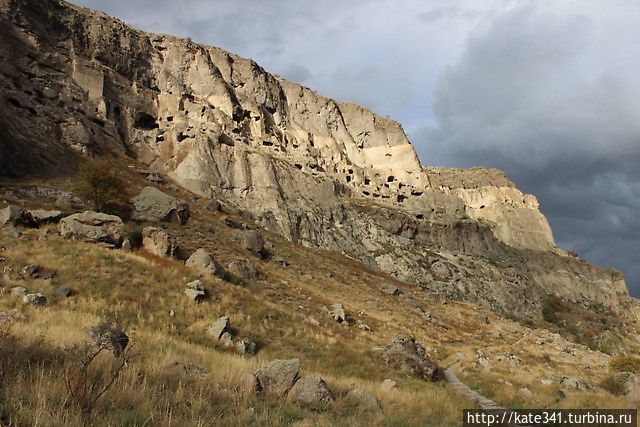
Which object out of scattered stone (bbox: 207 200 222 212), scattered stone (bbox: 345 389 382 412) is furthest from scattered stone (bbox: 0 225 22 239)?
scattered stone (bbox: 207 200 222 212)

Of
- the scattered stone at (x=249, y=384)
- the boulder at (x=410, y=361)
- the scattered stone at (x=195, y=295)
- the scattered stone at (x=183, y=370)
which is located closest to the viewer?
the scattered stone at (x=183, y=370)

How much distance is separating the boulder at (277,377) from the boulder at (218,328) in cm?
594

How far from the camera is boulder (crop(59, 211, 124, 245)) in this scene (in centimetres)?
2098

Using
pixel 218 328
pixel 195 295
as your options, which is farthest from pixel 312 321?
pixel 218 328

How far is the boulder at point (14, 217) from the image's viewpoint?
2042cm

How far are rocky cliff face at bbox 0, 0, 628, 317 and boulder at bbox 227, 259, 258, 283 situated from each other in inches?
744

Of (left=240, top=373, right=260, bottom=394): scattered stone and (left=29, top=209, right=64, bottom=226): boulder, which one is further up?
(left=29, top=209, right=64, bottom=226): boulder

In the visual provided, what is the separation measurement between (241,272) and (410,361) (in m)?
12.8

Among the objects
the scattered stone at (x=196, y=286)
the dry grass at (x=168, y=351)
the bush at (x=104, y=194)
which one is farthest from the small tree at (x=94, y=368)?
the bush at (x=104, y=194)

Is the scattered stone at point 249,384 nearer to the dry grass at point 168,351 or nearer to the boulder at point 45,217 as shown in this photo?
the dry grass at point 168,351

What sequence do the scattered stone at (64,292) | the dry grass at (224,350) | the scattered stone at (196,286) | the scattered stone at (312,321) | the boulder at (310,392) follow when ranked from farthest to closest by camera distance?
the scattered stone at (312,321), the scattered stone at (196,286), the scattered stone at (64,292), the boulder at (310,392), the dry grass at (224,350)

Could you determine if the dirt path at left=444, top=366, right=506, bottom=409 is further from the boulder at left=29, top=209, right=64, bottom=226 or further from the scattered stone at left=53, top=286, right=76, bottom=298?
the boulder at left=29, top=209, right=64, bottom=226

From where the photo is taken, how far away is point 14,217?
20.7 metres

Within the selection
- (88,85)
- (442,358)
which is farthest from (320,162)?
(442,358)
